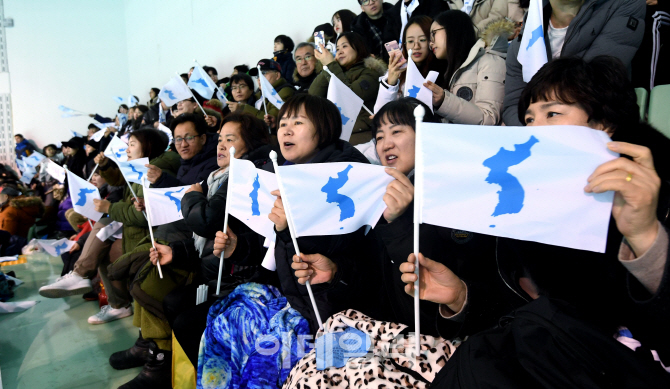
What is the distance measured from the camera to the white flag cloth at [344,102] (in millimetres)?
2539

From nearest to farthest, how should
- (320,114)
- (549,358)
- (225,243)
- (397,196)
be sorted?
(549,358) → (397,196) → (320,114) → (225,243)

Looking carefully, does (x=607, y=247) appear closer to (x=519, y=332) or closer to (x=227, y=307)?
(x=519, y=332)

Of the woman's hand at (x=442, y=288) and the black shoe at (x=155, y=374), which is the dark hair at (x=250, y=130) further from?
the woman's hand at (x=442, y=288)

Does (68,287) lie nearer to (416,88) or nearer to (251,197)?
(251,197)

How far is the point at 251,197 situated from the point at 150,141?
1896 mm

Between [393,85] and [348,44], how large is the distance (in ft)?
3.16

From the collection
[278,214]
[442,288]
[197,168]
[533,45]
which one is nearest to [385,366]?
[442,288]

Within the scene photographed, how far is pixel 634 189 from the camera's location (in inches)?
34.5

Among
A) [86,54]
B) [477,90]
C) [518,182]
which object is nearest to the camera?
[518,182]

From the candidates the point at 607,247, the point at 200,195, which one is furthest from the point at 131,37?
the point at 607,247

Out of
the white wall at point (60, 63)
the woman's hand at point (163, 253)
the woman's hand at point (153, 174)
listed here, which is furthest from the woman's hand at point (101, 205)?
the white wall at point (60, 63)

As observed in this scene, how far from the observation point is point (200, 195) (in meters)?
2.38

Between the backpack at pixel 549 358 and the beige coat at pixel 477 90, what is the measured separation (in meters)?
1.37

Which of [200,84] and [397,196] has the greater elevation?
[200,84]
